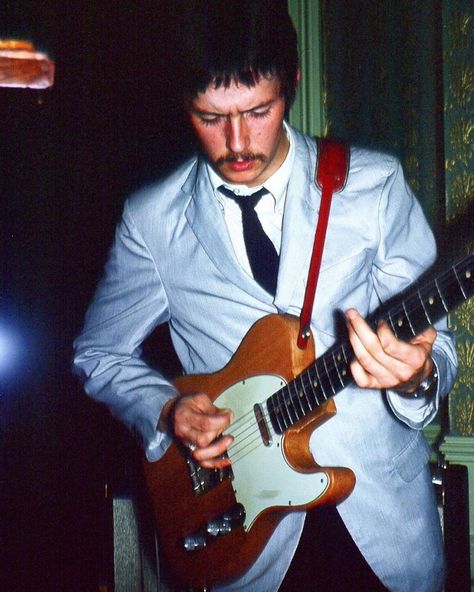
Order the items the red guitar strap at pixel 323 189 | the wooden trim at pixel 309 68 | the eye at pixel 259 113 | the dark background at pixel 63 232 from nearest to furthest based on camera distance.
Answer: the red guitar strap at pixel 323 189, the eye at pixel 259 113, the wooden trim at pixel 309 68, the dark background at pixel 63 232

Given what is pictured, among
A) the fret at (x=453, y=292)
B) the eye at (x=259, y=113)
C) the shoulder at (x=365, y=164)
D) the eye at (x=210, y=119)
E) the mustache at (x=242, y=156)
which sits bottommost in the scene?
the fret at (x=453, y=292)

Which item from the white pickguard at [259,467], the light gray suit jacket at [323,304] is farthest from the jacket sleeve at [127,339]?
the white pickguard at [259,467]

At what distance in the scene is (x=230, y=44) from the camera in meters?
1.56

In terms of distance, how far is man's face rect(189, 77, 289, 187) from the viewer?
1.54 meters

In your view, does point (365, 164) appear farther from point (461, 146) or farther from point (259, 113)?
point (461, 146)

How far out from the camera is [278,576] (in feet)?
4.91

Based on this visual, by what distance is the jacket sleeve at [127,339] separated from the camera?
5.69 ft

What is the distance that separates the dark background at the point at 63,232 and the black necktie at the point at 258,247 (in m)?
1.75

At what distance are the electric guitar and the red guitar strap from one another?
3cm

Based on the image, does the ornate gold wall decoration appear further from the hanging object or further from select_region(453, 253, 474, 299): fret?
the hanging object

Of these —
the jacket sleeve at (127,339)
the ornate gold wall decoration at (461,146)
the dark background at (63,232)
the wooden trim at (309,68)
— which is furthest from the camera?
the dark background at (63,232)

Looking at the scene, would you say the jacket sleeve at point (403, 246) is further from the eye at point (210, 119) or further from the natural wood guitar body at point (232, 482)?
the eye at point (210, 119)

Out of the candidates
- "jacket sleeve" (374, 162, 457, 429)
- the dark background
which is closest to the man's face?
"jacket sleeve" (374, 162, 457, 429)

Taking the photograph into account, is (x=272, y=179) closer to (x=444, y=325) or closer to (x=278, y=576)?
(x=444, y=325)
